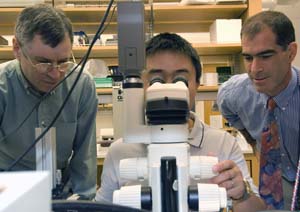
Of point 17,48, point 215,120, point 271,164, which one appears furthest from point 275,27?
point 215,120

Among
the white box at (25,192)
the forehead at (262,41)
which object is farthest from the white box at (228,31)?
the white box at (25,192)

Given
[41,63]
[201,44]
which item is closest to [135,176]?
[41,63]

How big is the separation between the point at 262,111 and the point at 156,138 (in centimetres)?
132

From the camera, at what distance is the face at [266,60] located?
159 cm

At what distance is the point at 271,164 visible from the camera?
1.62m

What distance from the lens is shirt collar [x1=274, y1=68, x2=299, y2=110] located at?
169 centimetres

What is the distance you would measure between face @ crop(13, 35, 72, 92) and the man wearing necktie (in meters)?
0.81

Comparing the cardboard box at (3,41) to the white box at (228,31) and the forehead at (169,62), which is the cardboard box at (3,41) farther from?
the forehead at (169,62)

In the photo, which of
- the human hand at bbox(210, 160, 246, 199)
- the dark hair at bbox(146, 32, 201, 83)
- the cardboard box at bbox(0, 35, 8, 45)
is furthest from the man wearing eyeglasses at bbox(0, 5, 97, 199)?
the cardboard box at bbox(0, 35, 8, 45)

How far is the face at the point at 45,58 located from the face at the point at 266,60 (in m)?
0.81

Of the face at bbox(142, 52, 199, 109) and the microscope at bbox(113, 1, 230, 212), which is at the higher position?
the face at bbox(142, 52, 199, 109)

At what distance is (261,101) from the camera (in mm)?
1842

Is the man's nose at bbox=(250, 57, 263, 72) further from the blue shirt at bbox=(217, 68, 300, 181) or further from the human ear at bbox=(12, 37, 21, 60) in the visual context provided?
the human ear at bbox=(12, 37, 21, 60)

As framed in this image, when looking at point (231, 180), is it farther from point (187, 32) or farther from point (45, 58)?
point (187, 32)
